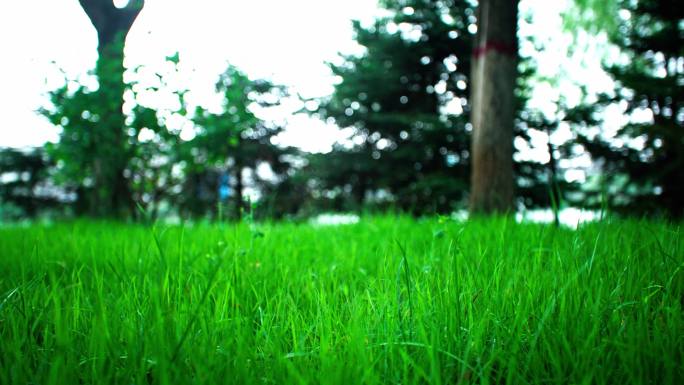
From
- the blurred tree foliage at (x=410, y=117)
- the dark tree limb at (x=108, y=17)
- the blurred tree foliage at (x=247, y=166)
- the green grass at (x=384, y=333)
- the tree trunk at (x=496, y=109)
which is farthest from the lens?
the blurred tree foliage at (x=247, y=166)

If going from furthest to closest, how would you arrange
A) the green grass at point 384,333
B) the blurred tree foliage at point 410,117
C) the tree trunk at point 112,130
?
the blurred tree foliage at point 410,117 < the tree trunk at point 112,130 < the green grass at point 384,333

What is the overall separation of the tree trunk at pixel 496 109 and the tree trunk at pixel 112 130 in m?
4.53

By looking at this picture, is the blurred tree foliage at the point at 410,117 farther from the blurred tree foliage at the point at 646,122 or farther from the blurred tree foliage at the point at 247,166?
the blurred tree foliage at the point at 247,166

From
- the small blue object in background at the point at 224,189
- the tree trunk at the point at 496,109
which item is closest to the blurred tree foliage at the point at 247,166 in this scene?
the small blue object in background at the point at 224,189

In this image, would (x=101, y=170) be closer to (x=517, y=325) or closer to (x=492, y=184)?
(x=492, y=184)

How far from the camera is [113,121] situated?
4680mm

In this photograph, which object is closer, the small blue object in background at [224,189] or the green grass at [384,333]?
the green grass at [384,333]

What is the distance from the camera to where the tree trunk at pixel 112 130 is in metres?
4.88

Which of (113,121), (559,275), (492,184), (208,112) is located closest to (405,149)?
(492,184)

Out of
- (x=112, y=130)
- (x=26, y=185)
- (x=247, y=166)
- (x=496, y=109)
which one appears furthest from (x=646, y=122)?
(x=26, y=185)

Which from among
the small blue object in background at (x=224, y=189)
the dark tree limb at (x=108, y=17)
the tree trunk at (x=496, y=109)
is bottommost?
the small blue object in background at (x=224, y=189)

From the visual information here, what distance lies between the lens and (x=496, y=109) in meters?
4.37

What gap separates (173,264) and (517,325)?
57.9 inches

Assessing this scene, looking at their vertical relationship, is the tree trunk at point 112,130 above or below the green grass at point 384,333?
above
